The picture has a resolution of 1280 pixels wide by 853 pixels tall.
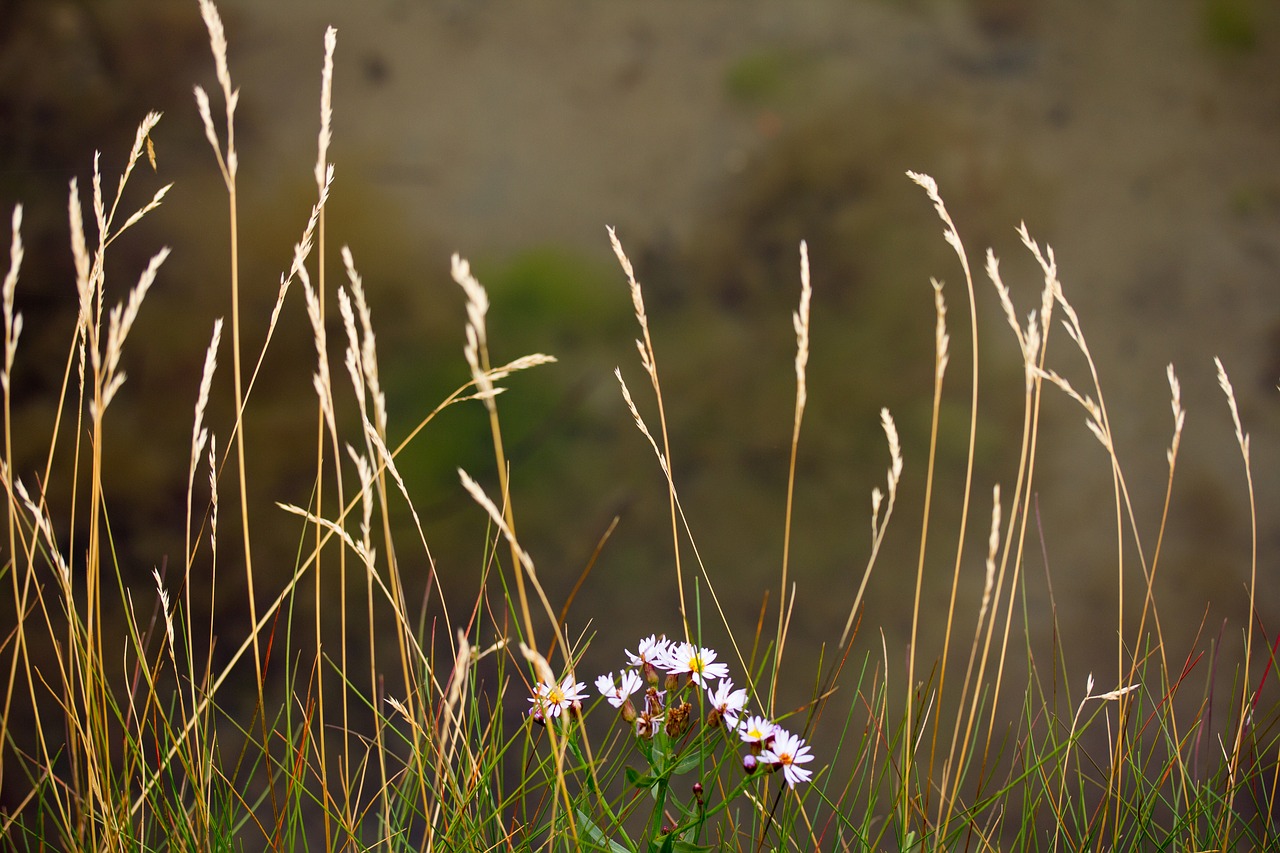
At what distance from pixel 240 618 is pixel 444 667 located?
1.25 feet

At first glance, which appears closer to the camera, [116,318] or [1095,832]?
[116,318]

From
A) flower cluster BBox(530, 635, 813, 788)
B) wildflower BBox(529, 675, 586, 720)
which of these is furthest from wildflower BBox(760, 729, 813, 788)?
wildflower BBox(529, 675, 586, 720)

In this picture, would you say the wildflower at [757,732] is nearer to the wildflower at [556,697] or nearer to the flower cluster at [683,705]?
the flower cluster at [683,705]

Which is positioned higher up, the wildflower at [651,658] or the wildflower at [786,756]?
the wildflower at [651,658]

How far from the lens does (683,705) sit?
60 cm

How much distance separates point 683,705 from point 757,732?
0.16 ft

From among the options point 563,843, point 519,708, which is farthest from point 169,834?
point 519,708

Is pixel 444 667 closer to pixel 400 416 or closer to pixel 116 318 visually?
pixel 400 416

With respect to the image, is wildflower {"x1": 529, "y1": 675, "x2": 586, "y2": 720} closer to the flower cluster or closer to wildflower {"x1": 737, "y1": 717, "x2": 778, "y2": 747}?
the flower cluster

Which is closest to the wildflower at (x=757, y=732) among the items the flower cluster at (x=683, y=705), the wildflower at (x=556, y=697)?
the flower cluster at (x=683, y=705)

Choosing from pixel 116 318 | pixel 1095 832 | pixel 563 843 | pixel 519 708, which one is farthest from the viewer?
pixel 519 708

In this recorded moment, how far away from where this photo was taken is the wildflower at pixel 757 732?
23.6 inches

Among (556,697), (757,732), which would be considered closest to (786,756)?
(757,732)

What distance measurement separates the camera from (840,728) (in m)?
1.31
